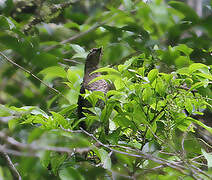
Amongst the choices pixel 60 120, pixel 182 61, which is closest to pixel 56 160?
pixel 60 120

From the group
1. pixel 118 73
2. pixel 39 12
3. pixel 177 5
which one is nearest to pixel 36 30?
pixel 39 12

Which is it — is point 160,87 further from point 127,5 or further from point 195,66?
point 127,5

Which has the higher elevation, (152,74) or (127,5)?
(127,5)

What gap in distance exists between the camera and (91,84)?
0.97 metres

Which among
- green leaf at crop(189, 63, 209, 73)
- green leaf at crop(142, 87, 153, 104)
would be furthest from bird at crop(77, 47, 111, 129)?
green leaf at crop(189, 63, 209, 73)

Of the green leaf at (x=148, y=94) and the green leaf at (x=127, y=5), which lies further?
the green leaf at (x=148, y=94)

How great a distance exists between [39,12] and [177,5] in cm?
94

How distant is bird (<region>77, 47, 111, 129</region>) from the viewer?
0.89 m

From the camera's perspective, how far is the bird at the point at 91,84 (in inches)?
35.1

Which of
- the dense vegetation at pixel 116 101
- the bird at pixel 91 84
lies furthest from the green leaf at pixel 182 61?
the bird at pixel 91 84

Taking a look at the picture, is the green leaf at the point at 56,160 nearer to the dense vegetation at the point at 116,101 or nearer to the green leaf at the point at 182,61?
the dense vegetation at the point at 116,101

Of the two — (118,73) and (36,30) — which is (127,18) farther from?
(36,30)

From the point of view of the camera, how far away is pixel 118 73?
0.83m

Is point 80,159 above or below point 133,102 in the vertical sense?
below
